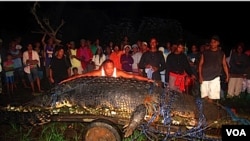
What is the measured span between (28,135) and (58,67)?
1449mm

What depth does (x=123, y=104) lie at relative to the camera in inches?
195

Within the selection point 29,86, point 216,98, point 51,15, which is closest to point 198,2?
point 216,98

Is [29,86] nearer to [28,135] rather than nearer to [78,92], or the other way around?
[28,135]

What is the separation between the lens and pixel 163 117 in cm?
476

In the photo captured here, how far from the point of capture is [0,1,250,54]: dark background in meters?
6.00

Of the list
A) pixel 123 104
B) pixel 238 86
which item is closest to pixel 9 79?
→ pixel 123 104

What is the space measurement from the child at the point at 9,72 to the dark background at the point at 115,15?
43 centimetres

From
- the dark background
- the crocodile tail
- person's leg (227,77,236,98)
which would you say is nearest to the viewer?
the crocodile tail

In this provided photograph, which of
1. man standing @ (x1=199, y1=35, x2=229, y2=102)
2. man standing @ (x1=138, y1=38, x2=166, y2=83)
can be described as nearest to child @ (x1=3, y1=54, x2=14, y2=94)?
man standing @ (x1=138, y1=38, x2=166, y2=83)

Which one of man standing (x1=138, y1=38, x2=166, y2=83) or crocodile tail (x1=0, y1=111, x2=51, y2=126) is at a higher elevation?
man standing (x1=138, y1=38, x2=166, y2=83)

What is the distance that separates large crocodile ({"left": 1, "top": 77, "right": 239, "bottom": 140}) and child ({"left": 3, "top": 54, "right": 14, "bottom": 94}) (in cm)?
112

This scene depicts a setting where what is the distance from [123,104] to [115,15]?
6.31 feet

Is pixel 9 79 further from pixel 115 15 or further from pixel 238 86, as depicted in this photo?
pixel 238 86

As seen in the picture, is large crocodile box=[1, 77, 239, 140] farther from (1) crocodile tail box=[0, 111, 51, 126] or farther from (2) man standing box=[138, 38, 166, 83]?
(2) man standing box=[138, 38, 166, 83]
